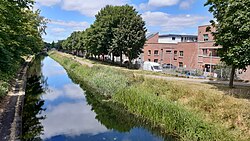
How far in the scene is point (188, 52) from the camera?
183 feet

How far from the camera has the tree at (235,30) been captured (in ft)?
56.3

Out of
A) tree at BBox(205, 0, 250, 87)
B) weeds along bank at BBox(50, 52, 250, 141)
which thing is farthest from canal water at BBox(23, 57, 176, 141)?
tree at BBox(205, 0, 250, 87)

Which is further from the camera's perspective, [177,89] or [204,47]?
[204,47]

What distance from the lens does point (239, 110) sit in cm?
1370

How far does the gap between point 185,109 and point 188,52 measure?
41.9 metres

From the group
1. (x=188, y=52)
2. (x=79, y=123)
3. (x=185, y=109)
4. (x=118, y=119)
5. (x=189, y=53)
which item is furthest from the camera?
(x=188, y=52)

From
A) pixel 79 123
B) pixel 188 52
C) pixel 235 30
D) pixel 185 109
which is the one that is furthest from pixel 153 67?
pixel 185 109

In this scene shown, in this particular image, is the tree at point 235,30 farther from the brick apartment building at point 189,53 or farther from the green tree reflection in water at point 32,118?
the brick apartment building at point 189,53

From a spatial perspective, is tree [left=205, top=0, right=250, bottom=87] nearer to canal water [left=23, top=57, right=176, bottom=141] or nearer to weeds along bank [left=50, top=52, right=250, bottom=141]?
weeds along bank [left=50, top=52, right=250, bottom=141]

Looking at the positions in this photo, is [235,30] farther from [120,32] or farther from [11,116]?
[120,32]

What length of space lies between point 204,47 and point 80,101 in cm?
3228

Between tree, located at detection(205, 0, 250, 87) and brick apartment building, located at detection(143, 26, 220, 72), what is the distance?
24976 millimetres

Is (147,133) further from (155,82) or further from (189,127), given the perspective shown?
(155,82)

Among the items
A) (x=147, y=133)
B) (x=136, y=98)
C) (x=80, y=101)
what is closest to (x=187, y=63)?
(x=80, y=101)
